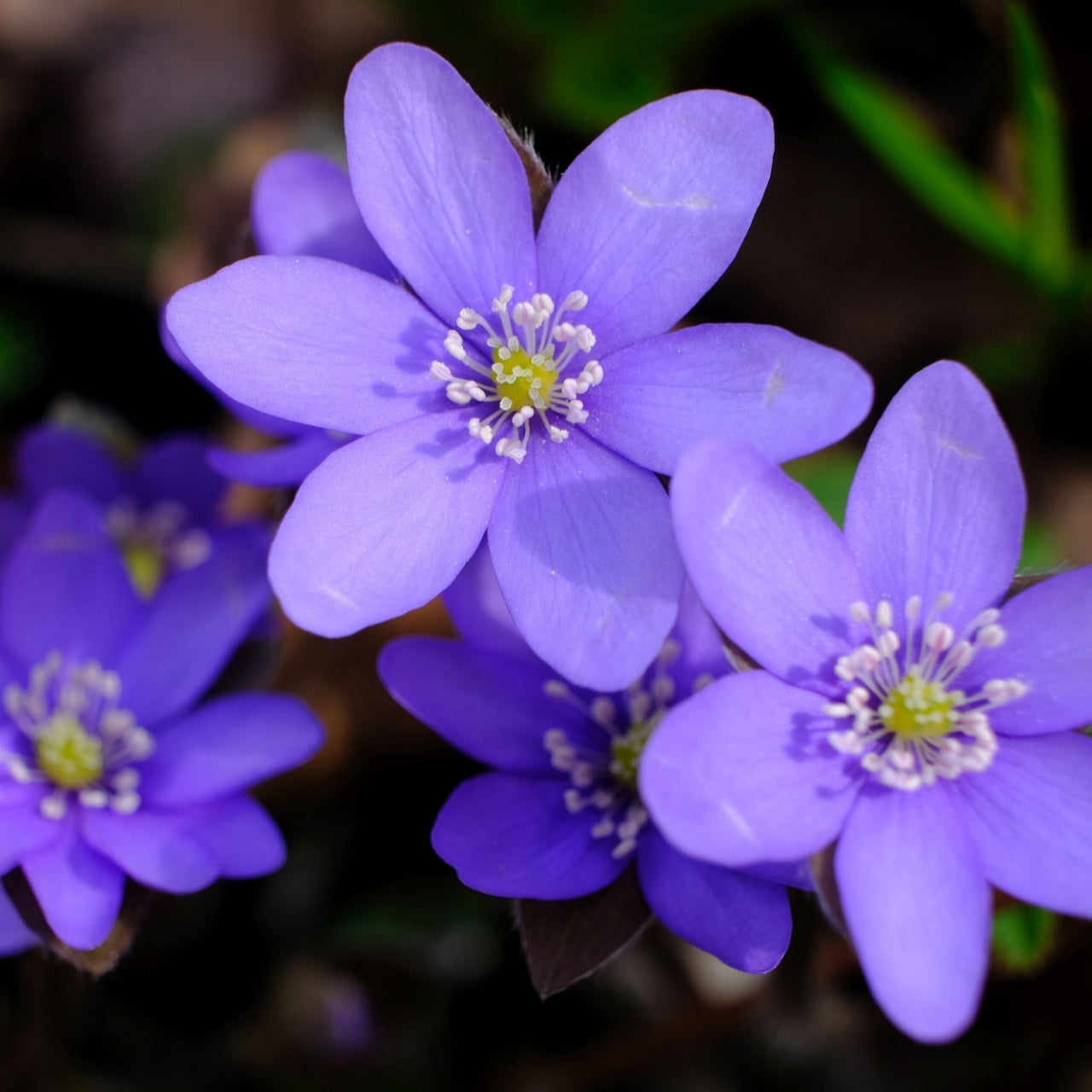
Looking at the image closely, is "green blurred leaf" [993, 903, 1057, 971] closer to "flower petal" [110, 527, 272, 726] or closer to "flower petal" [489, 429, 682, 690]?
"flower petal" [489, 429, 682, 690]

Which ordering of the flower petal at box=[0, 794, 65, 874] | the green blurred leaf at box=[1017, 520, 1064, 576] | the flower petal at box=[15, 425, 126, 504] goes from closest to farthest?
1. the flower petal at box=[0, 794, 65, 874]
2. the flower petal at box=[15, 425, 126, 504]
3. the green blurred leaf at box=[1017, 520, 1064, 576]

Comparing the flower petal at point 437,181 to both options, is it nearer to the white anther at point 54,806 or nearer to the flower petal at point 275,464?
the flower petal at point 275,464

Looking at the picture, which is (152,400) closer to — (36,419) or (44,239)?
(36,419)

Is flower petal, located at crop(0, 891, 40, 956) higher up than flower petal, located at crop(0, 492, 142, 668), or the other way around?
flower petal, located at crop(0, 492, 142, 668)

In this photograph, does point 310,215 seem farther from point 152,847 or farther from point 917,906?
point 917,906

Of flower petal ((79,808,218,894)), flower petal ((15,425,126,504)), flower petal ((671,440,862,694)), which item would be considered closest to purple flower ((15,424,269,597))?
flower petal ((15,425,126,504))

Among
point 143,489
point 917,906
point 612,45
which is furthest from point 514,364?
point 612,45

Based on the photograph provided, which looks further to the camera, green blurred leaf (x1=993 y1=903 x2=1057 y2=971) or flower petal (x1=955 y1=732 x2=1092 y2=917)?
green blurred leaf (x1=993 y1=903 x2=1057 y2=971)
